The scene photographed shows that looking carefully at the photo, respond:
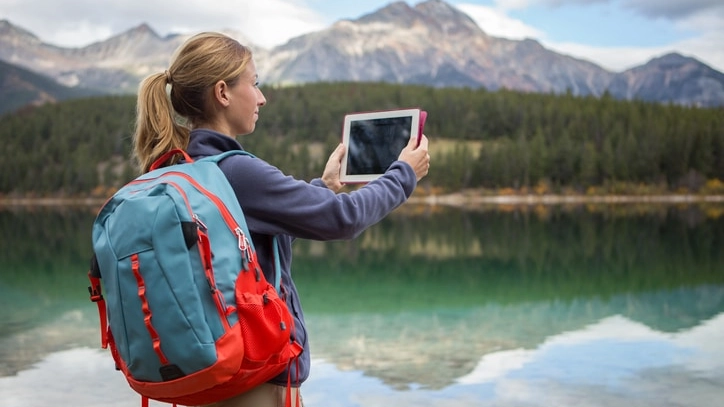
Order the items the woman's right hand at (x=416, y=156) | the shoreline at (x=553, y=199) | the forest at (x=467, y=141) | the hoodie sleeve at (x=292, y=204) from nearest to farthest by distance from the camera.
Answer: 1. the hoodie sleeve at (x=292, y=204)
2. the woman's right hand at (x=416, y=156)
3. the shoreline at (x=553, y=199)
4. the forest at (x=467, y=141)

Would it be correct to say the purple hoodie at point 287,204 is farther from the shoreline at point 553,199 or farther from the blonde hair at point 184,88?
the shoreline at point 553,199

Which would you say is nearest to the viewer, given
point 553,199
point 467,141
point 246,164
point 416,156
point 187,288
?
point 187,288

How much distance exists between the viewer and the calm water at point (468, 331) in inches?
345

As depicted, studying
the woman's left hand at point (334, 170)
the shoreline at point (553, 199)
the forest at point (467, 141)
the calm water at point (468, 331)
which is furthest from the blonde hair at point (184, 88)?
the shoreline at point (553, 199)

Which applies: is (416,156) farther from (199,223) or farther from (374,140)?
(199,223)

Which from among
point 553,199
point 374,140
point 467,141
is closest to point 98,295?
point 374,140

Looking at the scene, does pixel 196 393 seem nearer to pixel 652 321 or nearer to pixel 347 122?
pixel 347 122

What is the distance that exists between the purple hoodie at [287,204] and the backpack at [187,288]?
3.7 inches

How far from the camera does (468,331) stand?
42.5ft

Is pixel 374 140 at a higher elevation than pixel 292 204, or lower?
higher

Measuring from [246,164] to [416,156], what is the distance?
61cm

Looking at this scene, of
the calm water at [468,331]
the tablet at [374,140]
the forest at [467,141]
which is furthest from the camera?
the forest at [467,141]

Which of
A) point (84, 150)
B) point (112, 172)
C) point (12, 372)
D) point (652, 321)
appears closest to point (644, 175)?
point (112, 172)

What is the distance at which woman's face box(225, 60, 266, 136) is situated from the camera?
8.43 feet
